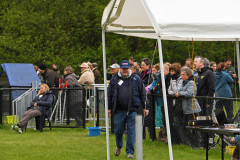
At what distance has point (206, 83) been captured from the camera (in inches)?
526

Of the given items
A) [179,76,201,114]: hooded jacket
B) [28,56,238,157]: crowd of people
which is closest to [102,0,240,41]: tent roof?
[28,56,238,157]: crowd of people

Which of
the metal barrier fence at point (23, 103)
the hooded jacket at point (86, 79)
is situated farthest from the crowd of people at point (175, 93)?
the hooded jacket at point (86, 79)

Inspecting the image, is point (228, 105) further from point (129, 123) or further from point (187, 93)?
point (129, 123)

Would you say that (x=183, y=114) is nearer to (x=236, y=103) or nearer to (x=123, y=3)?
(x=236, y=103)

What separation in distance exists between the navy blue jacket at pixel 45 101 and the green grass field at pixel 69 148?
0.89 m

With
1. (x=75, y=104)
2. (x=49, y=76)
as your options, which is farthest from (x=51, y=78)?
(x=75, y=104)

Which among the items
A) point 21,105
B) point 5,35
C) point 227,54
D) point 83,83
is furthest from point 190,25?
point 227,54

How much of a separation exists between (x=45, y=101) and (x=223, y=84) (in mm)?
5426

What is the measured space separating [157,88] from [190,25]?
6.36m

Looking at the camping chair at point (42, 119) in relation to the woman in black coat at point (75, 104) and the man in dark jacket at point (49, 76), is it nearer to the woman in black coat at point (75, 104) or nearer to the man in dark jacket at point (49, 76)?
the woman in black coat at point (75, 104)

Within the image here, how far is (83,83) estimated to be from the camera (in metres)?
19.6

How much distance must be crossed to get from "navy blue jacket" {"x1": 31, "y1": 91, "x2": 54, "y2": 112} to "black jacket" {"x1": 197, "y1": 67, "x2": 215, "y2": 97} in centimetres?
551

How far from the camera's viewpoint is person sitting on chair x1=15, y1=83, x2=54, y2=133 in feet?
55.1

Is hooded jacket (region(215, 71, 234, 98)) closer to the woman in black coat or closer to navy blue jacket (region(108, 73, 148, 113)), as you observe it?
the woman in black coat
